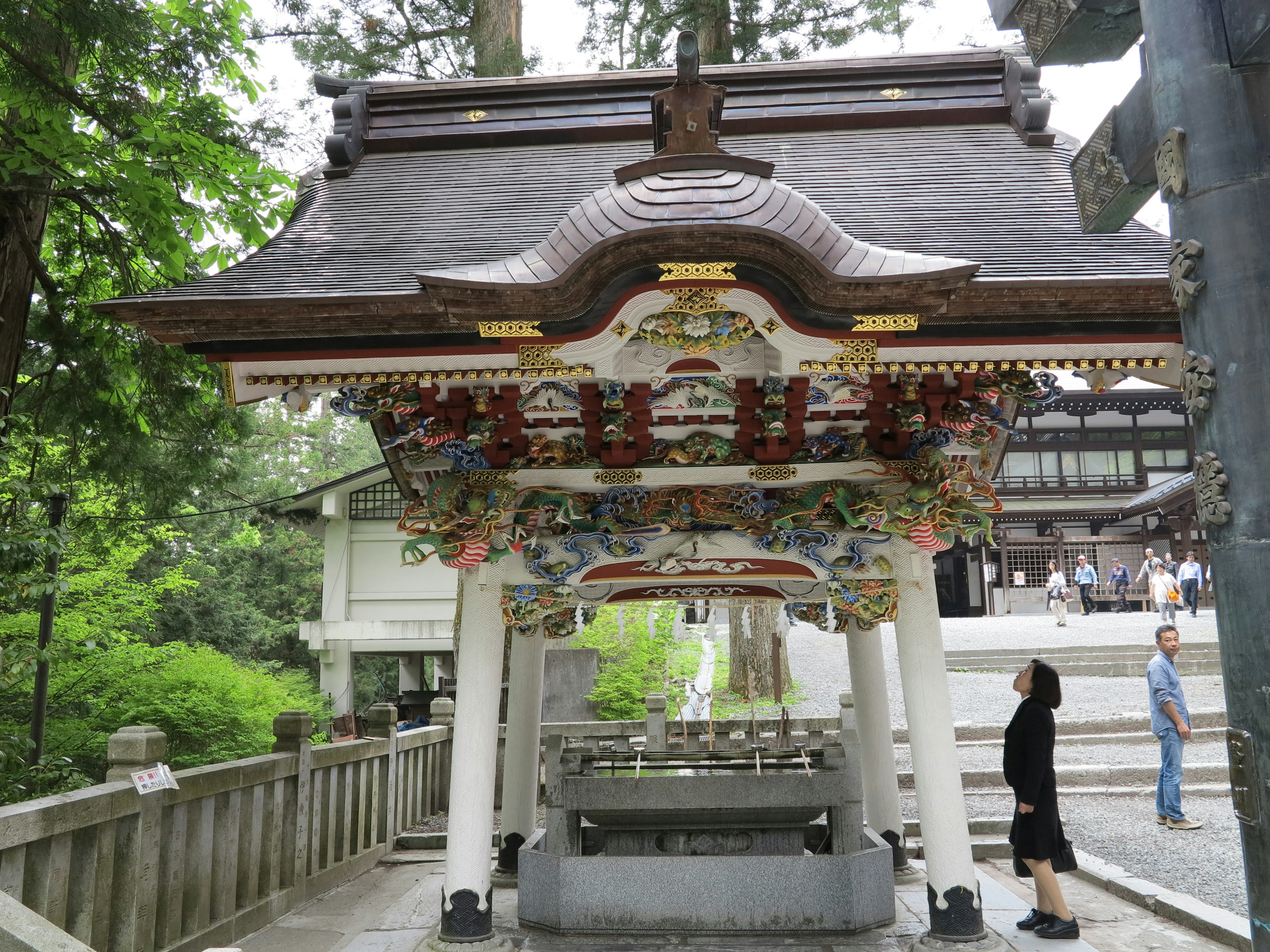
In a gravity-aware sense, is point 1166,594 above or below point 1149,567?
below

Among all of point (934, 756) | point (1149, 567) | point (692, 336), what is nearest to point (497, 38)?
point (692, 336)

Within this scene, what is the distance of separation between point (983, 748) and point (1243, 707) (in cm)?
1025

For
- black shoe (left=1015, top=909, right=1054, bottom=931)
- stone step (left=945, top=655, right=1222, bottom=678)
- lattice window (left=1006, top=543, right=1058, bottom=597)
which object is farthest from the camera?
lattice window (left=1006, top=543, right=1058, bottom=597)

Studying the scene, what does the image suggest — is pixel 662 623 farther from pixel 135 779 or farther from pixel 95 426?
pixel 135 779

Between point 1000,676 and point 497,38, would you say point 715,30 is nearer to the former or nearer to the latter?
point 497,38

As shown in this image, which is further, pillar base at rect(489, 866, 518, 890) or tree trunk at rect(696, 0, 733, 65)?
tree trunk at rect(696, 0, 733, 65)

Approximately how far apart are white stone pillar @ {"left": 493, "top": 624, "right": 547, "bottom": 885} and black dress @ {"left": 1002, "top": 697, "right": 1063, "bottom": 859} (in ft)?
9.85

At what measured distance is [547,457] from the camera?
5.11m

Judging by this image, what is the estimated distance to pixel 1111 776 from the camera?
9.85 meters

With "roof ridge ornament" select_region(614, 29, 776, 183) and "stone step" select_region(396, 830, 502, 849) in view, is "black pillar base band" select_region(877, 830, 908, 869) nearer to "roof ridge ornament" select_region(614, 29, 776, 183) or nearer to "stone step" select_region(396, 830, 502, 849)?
"stone step" select_region(396, 830, 502, 849)

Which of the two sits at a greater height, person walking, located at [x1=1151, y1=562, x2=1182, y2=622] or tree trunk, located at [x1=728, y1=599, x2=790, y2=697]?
person walking, located at [x1=1151, y1=562, x2=1182, y2=622]

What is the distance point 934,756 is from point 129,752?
3.80m

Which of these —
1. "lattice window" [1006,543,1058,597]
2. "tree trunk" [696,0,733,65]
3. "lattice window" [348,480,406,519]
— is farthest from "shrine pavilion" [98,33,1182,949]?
"lattice window" [1006,543,1058,597]

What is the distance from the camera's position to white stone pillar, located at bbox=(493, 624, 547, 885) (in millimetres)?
6305
